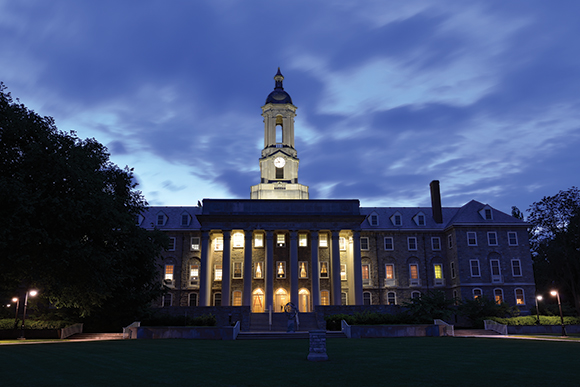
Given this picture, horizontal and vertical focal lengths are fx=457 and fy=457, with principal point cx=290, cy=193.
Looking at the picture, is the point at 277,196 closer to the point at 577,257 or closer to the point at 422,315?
the point at 422,315

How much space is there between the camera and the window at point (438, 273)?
57.1m

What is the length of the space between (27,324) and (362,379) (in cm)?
3235

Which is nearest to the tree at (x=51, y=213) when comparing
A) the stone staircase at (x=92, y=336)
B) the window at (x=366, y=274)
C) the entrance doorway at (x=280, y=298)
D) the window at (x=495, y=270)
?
the stone staircase at (x=92, y=336)

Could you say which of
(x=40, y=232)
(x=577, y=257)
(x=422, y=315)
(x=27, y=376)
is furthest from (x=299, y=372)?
(x=577, y=257)

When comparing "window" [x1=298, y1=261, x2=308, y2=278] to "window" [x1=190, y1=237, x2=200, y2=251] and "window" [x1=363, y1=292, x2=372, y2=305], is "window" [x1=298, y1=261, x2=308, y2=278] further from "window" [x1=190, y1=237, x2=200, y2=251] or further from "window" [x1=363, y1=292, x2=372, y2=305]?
"window" [x1=190, y1=237, x2=200, y2=251]

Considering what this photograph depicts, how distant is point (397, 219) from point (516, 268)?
1521 cm

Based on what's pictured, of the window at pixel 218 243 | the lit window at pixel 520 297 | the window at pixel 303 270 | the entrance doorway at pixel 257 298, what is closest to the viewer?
the lit window at pixel 520 297

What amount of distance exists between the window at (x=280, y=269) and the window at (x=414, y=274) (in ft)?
52.9

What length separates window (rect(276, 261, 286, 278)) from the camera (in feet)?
178

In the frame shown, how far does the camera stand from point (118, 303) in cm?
3609

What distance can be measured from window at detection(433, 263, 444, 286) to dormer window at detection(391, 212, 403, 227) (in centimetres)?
689

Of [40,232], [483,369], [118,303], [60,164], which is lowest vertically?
[483,369]

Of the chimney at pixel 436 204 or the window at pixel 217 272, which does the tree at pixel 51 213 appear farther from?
the chimney at pixel 436 204

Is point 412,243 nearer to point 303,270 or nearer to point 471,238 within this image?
point 471,238
